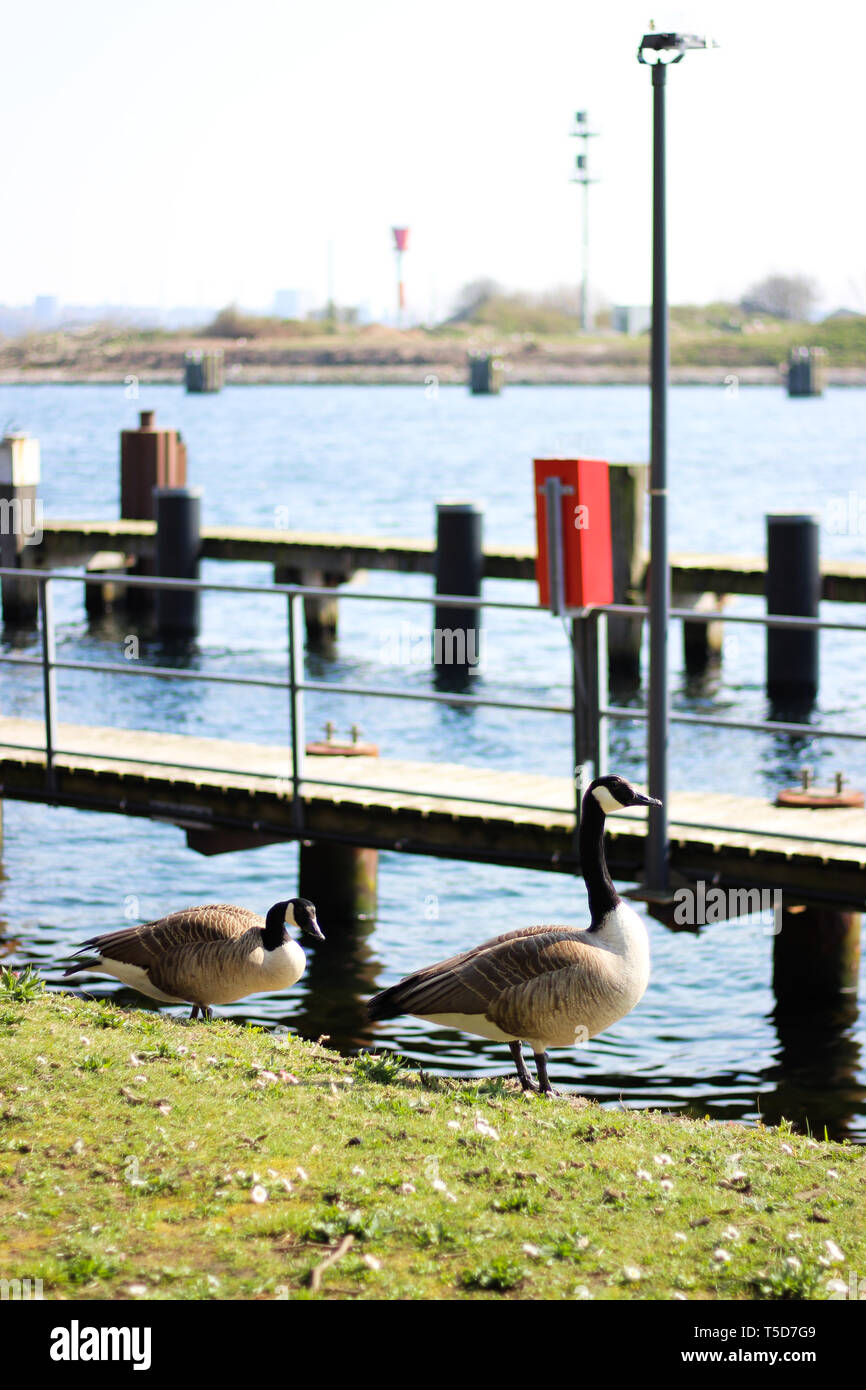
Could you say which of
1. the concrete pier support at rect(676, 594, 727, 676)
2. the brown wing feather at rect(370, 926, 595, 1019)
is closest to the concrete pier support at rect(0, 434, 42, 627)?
the concrete pier support at rect(676, 594, 727, 676)

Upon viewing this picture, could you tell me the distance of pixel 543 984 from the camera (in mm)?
7664

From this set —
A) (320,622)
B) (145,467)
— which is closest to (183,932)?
Result: (320,622)

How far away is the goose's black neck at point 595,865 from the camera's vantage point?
791cm

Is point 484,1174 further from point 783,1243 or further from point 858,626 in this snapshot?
point 858,626

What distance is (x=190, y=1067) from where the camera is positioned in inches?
296

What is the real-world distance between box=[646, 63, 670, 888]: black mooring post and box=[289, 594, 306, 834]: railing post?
2297 millimetres

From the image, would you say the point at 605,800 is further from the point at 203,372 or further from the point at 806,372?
the point at 203,372

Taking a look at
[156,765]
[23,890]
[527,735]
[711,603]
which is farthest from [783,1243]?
[711,603]

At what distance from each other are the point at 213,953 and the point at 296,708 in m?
2.99

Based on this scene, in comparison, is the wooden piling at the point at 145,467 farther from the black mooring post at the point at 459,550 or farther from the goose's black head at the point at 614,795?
the goose's black head at the point at 614,795

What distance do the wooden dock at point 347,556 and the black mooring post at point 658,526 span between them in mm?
12969
